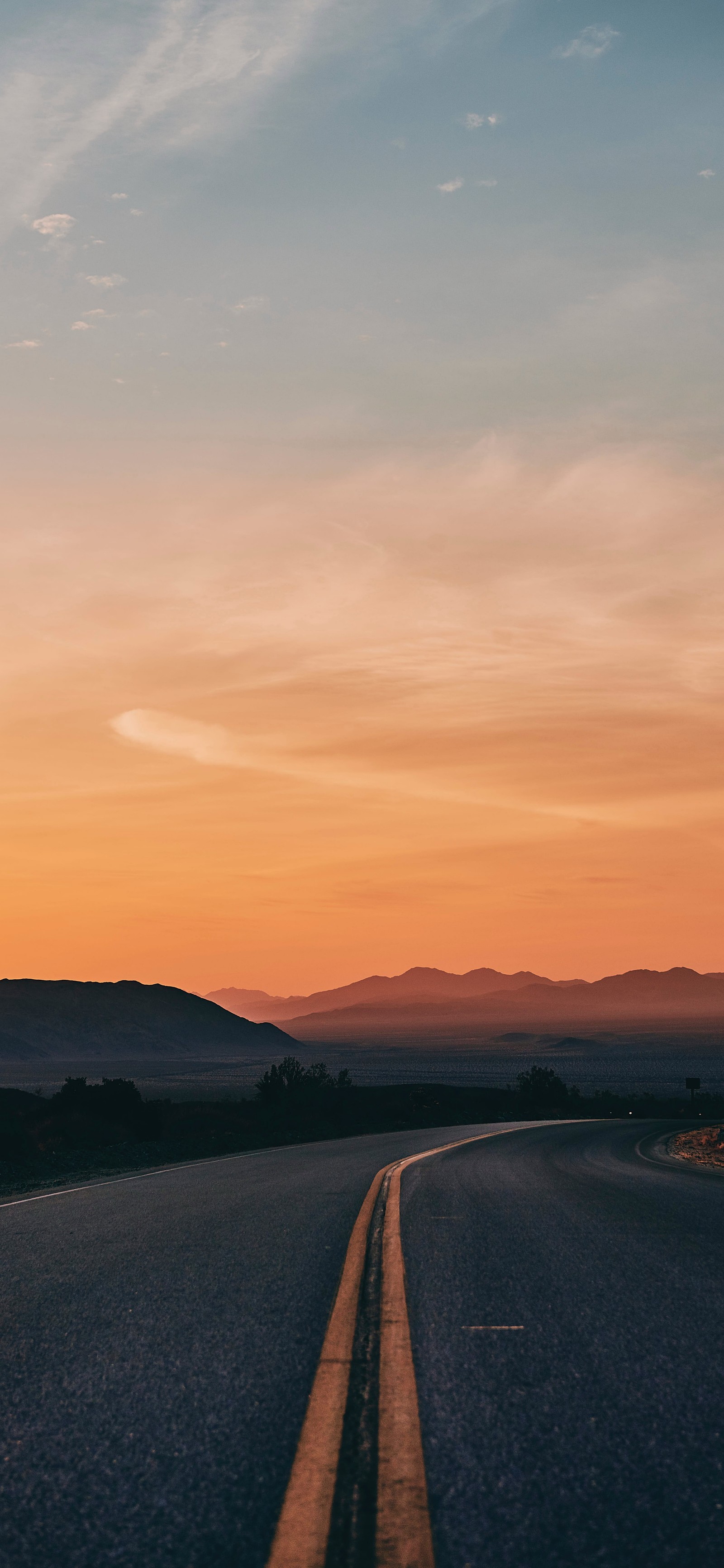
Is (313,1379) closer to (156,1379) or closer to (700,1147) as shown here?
(156,1379)

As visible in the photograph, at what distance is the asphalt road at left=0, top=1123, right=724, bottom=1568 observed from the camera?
3072 mm

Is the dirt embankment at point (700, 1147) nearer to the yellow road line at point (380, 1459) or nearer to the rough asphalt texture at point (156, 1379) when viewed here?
the rough asphalt texture at point (156, 1379)

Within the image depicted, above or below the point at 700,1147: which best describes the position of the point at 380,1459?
above

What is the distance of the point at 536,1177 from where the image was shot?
14.5m

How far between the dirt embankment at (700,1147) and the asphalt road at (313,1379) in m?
14.4

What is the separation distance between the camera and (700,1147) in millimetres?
33125

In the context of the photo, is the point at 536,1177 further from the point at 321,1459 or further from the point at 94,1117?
the point at 94,1117

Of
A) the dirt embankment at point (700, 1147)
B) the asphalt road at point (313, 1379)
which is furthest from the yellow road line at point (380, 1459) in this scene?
the dirt embankment at point (700, 1147)

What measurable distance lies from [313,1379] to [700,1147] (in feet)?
104

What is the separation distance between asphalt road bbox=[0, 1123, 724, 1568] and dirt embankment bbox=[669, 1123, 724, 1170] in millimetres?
14383

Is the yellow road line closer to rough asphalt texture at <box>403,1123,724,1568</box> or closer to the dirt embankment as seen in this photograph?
rough asphalt texture at <box>403,1123,724,1568</box>

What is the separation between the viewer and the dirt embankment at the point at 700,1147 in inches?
1017

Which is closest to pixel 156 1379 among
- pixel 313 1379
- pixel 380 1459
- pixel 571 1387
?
pixel 313 1379

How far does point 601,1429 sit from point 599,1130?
3389 centimetres
